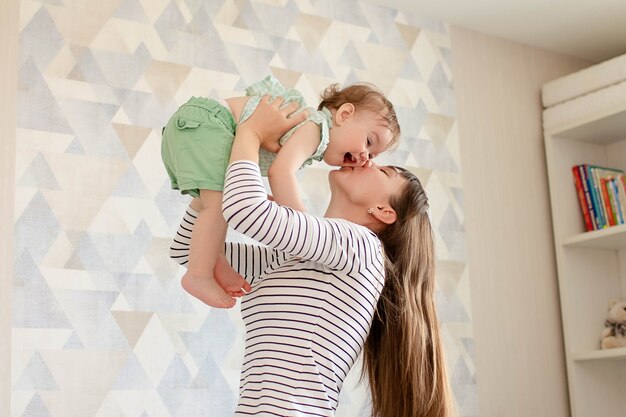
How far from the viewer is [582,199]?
11.1ft

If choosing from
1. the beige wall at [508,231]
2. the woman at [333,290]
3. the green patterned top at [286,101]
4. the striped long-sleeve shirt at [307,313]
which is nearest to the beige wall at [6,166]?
the woman at [333,290]

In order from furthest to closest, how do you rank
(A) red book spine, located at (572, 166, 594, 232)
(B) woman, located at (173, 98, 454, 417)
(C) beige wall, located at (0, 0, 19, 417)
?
(A) red book spine, located at (572, 166, 594, 232), (C) beige wall, located at (0, 0, 19, 417), (B) woman, located at (173, 98, 454, 417)

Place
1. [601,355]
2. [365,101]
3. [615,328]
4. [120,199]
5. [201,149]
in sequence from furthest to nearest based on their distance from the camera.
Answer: [615,328] → [601,355] → [120,199] → [365,101] → [201,149]

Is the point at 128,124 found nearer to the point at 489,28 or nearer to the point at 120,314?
the point at 120,314

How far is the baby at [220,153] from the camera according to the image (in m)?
1.49

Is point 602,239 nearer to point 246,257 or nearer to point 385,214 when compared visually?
point 385,214

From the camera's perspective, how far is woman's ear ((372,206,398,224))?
1.72 meters

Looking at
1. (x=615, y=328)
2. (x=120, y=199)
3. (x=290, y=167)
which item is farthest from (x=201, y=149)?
(x=615, y=328)

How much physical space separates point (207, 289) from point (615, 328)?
219 centimetres

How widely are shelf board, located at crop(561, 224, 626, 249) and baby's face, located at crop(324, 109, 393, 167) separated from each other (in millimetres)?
1678

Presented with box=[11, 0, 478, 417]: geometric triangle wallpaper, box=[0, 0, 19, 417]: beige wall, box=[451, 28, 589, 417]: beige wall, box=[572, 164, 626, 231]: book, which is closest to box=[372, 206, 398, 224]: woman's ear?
box=[11, 0, 478, 417]: geometric triangle wallpaper

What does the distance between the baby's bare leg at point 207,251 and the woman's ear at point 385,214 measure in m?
0.33

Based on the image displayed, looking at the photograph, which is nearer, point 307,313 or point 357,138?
point 307,313

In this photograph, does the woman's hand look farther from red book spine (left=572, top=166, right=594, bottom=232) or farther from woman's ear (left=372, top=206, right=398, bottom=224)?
red book spine (left=572, top=166, right=594, bottom=232)
